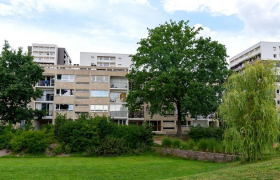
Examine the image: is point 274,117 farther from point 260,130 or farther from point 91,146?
point 91,146

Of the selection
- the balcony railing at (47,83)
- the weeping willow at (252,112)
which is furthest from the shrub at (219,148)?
the balcony railing at (47,83)

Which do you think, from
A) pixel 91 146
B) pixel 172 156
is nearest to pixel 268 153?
pixel 172 156

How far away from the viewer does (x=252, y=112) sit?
48.3ft

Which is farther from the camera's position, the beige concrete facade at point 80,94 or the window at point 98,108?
the window at point 98,108

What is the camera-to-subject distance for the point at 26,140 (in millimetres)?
22812

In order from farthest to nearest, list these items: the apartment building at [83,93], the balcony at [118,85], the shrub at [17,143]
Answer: the balcony at [118,85]
the apartment building at [83,93]
the shrub at [17,143]

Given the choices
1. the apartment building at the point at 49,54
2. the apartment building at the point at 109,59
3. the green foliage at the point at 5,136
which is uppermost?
the apartment building at the point at 49,54

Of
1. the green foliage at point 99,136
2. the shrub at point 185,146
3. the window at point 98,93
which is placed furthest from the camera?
the window at point 98,93

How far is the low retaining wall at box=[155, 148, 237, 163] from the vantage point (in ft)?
58.7

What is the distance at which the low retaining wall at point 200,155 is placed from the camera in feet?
A: 58.7

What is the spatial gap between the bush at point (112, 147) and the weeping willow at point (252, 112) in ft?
33.3

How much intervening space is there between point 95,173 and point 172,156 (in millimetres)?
9490

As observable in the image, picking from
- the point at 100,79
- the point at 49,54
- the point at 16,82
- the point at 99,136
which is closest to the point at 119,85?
the point at 100,79

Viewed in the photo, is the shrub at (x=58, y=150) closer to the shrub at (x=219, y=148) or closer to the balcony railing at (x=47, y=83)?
the shrub at (x=219, y=148)
